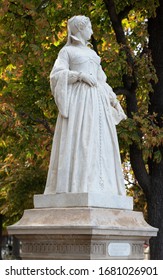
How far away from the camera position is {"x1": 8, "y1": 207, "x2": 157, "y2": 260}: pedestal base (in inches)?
370

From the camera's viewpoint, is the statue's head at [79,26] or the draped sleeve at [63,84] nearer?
the draped sleeve at [63,84]

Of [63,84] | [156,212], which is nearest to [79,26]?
[63,84]

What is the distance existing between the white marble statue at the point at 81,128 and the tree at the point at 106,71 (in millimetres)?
5066

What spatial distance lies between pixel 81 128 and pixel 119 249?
1.71 meters

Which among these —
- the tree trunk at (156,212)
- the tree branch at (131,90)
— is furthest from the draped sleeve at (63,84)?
the tree trunk at (156,212)

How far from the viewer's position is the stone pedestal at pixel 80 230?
941 centimetres

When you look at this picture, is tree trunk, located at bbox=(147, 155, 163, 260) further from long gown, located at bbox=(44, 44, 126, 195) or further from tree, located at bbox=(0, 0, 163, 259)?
long gown, located at bbox=(44, 44, 126, 195)

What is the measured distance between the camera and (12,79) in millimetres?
18172

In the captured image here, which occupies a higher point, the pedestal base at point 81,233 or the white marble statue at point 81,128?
the white marble statue at point 81,128

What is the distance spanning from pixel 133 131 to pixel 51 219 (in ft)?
21.4

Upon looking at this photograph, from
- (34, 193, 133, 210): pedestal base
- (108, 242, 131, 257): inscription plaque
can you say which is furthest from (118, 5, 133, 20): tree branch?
(108, 242, 131, 257): inscription plaque

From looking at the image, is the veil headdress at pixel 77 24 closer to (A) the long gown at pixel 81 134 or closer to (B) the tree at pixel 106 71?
(A) the long gown at pixel 81 134

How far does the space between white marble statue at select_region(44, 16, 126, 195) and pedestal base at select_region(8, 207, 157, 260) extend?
15.7 inches
